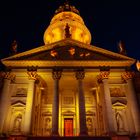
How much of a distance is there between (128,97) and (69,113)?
802 cm

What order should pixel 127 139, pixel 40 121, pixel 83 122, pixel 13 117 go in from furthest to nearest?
pixel 40 121, pixel 13 117, pixel 83 122, pixel 127 139

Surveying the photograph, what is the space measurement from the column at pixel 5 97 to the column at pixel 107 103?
1050 centimetres

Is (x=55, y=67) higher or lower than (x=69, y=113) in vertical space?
higher

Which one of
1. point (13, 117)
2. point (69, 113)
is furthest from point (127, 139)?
point (13, 117)

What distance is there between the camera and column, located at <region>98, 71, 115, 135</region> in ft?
71.8

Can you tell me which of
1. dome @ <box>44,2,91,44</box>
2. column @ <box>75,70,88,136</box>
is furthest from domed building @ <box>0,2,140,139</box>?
dome @ <box>44,2,91,44</box>

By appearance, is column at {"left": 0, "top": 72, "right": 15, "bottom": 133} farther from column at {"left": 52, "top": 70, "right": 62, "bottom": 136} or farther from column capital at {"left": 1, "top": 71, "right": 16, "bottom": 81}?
column at {"left": 52, "top": 70, "right": 62, "bottom": 136}

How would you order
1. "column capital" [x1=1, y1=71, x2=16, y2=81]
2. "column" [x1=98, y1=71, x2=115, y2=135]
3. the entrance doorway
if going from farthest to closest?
the entrance doorway, "column capital" [x1=1, y1=71, x2=16, y2=81], "column" [x1=98, y1=71, x2=115, y2=135]

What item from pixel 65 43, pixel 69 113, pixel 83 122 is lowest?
pixel 83 122

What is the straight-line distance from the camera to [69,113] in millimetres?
28141

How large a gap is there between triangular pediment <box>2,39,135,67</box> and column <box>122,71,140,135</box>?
1850mm

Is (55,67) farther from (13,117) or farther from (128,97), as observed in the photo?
(128,97)

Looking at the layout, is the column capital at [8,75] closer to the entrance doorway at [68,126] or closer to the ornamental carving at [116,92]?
the entrance doorway at [68,126]

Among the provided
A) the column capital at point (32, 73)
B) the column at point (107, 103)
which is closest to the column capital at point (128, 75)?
the column at point (107, 103)
